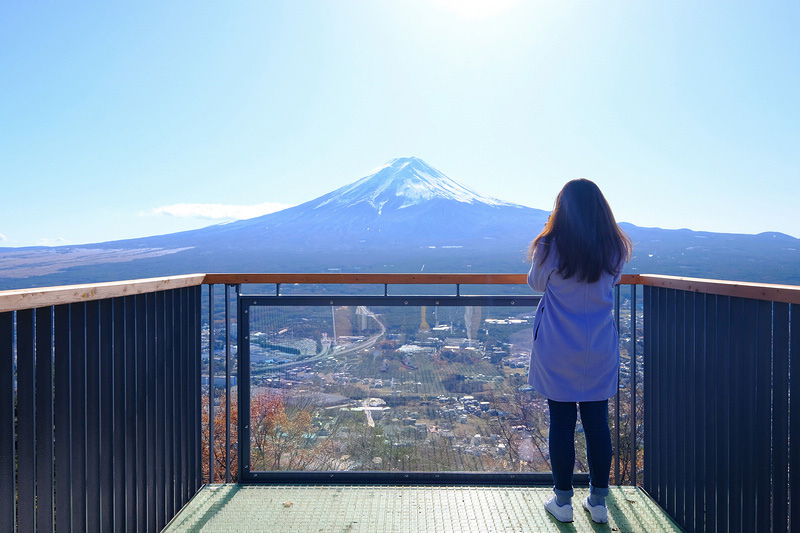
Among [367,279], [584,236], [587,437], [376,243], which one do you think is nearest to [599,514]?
[587,437]

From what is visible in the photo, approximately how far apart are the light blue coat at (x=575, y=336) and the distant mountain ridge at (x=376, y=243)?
2515 cm

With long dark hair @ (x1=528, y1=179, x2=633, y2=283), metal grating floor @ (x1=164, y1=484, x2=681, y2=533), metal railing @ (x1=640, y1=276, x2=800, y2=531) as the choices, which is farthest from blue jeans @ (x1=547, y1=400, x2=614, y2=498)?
long dark hair @ (x1=528, y1=179, x2=633, y2=283)

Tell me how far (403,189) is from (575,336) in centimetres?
4599

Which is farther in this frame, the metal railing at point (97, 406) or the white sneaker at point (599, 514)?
the white sneaker at point (599, 514)

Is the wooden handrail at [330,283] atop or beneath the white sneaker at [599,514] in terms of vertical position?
atop

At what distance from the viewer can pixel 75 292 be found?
141cm

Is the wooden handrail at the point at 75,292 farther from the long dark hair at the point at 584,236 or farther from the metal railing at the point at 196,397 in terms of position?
the long dark hair at the point at 584,236

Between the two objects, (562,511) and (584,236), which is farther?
(562,511)

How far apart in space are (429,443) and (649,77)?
1847 centimetres

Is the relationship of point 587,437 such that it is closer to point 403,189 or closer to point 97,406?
point 97,406

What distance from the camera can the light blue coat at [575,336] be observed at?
1.87 m

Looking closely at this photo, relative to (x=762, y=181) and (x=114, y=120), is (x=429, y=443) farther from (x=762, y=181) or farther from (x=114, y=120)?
(x=762, y=181)

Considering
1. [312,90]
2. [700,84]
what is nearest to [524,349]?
[312,90]

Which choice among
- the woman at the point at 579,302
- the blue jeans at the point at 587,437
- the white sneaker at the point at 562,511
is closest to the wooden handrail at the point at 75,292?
the woman at the point at 579,302
